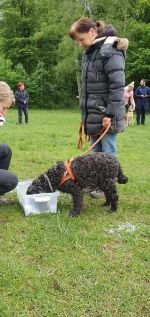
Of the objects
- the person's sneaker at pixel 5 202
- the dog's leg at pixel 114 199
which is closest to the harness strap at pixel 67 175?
the dog's leg at pixel 114 199

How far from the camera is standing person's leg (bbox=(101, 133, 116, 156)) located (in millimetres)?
5461

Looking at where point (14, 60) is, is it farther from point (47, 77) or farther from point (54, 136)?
point (54, 136)

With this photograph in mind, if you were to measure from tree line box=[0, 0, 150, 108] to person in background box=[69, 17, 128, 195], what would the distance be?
26605mm

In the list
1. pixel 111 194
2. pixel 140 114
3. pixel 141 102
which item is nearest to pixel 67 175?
pixel 111 194

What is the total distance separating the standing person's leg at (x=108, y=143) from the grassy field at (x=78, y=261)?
0.67 meters

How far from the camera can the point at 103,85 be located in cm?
521

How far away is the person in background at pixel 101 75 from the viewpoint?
197 inches

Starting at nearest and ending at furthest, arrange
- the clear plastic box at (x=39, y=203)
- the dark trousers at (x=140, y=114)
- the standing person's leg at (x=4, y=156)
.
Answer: the clear plastic box at (x=39, y=203) → the standing person's leg at (x=4, y=156) → the dark trousers at (x=140, y=114)

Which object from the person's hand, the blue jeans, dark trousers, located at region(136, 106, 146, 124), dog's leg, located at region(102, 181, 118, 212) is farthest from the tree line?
dog's leg, located at region(102, 181, 118, 212)

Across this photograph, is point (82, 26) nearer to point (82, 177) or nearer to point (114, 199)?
point (82, 177)

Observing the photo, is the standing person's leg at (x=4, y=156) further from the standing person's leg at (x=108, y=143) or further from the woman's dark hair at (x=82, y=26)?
the woman's dark hair at (x=82, y=26)

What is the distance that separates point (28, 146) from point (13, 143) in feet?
2.77

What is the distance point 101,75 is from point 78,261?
231 centimetres

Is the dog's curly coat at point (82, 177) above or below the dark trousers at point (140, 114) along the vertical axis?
above
